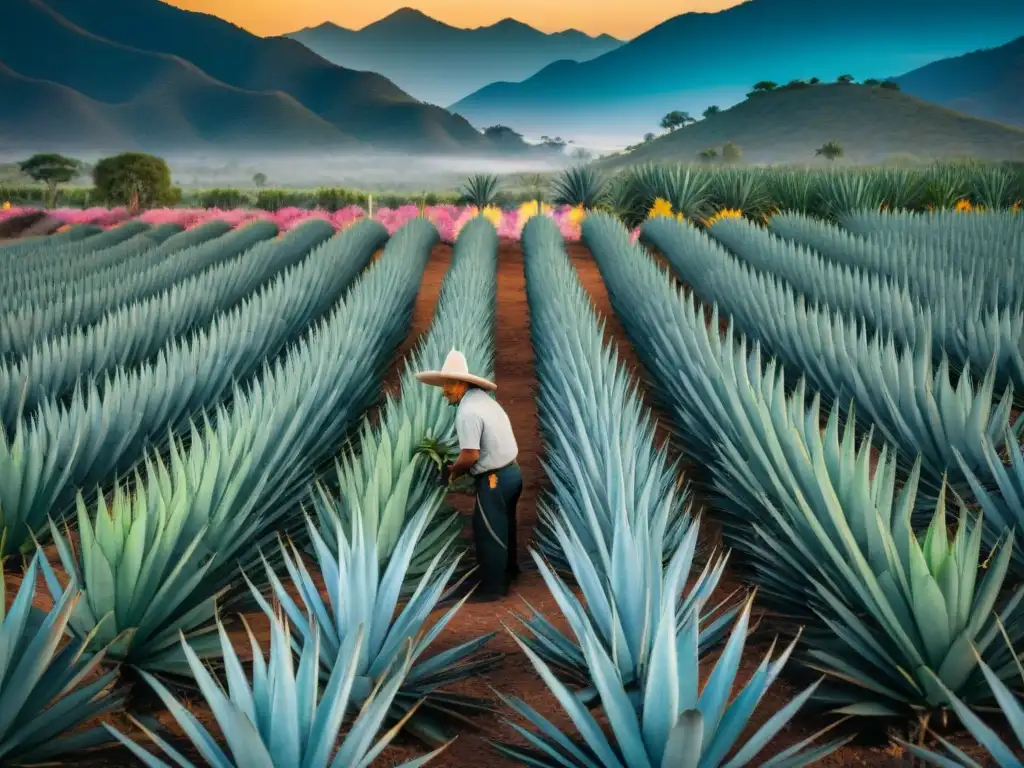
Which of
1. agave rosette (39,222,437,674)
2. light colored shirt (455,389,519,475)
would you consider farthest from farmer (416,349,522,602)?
agave rosette (39,222,437,674)

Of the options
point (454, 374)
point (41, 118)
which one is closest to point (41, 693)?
point (454, 374)

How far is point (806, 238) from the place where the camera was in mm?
12367

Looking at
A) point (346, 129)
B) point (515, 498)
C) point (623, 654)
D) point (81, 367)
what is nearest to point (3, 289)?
point (81, 367)

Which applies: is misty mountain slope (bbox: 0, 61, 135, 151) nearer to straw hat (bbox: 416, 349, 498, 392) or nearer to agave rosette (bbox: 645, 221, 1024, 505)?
agave rosette (bbox: 645, 221, 1024, 505)

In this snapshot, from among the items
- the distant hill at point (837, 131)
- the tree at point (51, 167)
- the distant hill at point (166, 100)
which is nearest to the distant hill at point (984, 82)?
the distant hill at point (837, 131)

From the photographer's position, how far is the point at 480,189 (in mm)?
22172

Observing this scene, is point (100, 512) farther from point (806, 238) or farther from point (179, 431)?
point (806, 238)

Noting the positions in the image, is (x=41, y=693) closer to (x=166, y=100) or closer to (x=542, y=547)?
(x=542, y=547)

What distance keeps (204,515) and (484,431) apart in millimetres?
1332

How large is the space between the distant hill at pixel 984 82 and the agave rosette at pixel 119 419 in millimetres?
155002

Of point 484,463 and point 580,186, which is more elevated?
point 580,186

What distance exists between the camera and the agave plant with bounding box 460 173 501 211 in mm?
21969

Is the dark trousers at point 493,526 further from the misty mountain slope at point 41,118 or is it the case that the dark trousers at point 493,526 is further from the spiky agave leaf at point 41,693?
the misty mountain slope at point 41,118

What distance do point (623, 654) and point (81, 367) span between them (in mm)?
5401
